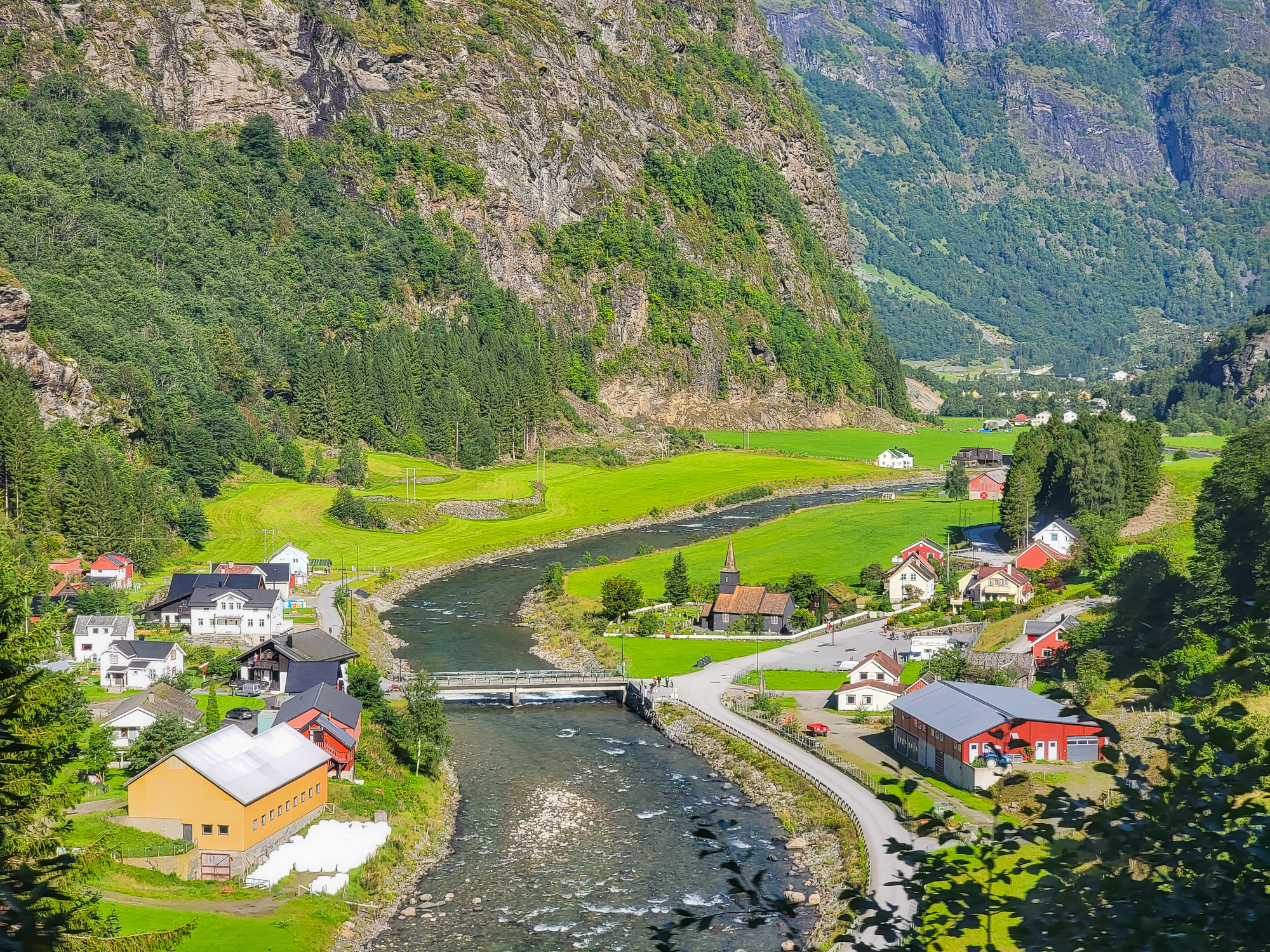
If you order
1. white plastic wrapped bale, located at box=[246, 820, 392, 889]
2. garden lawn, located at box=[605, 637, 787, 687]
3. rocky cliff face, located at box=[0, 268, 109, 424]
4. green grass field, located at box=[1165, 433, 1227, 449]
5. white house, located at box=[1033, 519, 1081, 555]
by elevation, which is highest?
rocky cliff face, located at box=[0, 268, 109, 424]

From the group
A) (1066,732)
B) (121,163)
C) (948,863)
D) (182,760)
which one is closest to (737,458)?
(121,163)

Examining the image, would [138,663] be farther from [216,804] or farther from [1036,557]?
[1036,557]

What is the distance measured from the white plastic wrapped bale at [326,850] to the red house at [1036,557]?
63.3 meters

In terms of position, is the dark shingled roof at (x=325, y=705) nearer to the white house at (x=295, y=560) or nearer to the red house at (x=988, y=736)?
the red house at (x=988, y=736)

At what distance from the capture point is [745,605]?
86.1 meters

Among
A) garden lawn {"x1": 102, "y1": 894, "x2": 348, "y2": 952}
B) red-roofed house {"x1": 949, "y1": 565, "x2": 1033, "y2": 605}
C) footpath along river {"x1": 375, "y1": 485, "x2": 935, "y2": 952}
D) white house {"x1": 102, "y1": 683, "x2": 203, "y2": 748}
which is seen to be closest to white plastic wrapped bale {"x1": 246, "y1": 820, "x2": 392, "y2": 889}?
garden lawn {"x1": 102, "y1": 894, "x2": 348, "y2": 952}

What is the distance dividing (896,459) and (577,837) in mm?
144242

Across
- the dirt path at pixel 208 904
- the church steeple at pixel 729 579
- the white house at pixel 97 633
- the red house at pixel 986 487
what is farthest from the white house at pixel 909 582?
the dirt path at pixel 208 904

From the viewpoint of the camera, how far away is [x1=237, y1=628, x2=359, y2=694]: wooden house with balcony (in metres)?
63.5

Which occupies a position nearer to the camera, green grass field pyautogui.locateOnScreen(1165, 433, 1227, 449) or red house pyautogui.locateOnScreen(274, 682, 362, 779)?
red house pyautogui.locateOnScreen(274, 682, 362, 779)

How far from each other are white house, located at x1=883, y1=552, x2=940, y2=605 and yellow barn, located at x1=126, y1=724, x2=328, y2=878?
5904 centimetres

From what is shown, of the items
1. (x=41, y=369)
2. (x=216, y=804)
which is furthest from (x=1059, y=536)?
(x=41, y=369)

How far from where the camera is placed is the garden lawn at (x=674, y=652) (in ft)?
246

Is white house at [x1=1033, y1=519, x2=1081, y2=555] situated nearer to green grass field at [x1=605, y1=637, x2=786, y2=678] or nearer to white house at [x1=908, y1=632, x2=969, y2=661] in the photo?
white house at [x1=908, y1=632, x2=969, y2=661]
